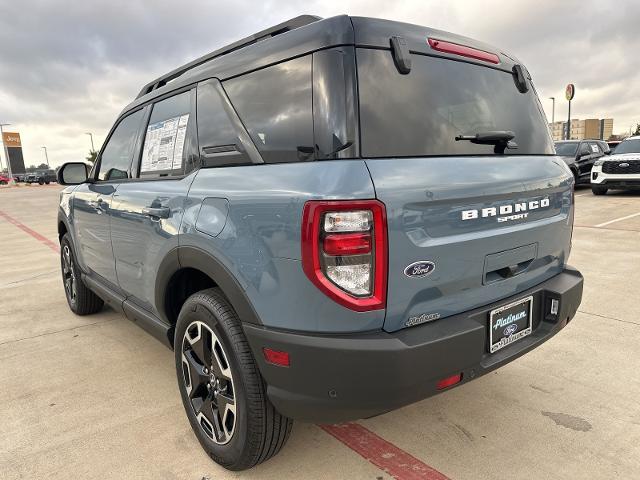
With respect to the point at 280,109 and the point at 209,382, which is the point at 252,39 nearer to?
the point at 280,109

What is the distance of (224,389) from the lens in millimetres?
2113

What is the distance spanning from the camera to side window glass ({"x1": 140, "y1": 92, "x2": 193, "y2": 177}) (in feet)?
8.30

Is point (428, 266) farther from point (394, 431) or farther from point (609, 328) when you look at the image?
point (609, 328)

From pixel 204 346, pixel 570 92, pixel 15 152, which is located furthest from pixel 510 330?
pixel 15 152

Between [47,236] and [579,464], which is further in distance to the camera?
[47,236]

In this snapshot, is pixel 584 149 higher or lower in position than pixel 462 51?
lower

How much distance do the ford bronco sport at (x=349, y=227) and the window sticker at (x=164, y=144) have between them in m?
0.03

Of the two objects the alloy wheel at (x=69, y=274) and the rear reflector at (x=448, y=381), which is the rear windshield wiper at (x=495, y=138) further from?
the alloy wheel at (x=69, y=274)

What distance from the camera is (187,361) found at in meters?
2.35

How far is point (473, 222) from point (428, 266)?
307mm

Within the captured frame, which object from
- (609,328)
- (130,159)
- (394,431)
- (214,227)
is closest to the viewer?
(214,227)

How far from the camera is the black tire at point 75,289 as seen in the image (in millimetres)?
4266

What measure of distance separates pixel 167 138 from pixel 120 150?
93 cm

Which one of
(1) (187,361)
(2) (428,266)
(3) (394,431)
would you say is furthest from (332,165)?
(3) (394,431)
